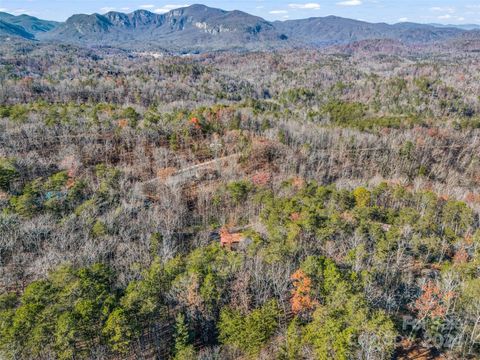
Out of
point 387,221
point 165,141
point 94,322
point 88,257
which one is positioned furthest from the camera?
point 165,141

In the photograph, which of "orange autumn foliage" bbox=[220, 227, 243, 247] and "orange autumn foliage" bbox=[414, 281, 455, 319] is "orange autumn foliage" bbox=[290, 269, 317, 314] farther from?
"orange autumn foliage" bbox=[220, 227, 243, 247]

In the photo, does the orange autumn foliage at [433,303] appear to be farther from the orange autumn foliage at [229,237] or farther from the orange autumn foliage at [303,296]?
the orange autumn foliage at [229,237]

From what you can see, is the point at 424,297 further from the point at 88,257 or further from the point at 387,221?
the point at 88,257

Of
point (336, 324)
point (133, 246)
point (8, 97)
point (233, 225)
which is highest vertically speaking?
point (8, 97)

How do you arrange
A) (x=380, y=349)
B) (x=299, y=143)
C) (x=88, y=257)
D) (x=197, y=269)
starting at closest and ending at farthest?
(x=380, y=349) < (x=197, y=269) < (x=88, y=257) < (x=299, y=143)

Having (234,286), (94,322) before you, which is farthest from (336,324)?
(94,322)

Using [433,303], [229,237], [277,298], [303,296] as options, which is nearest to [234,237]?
[229,237]

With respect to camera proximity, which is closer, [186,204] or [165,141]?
[186,204]

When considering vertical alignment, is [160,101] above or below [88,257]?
above
